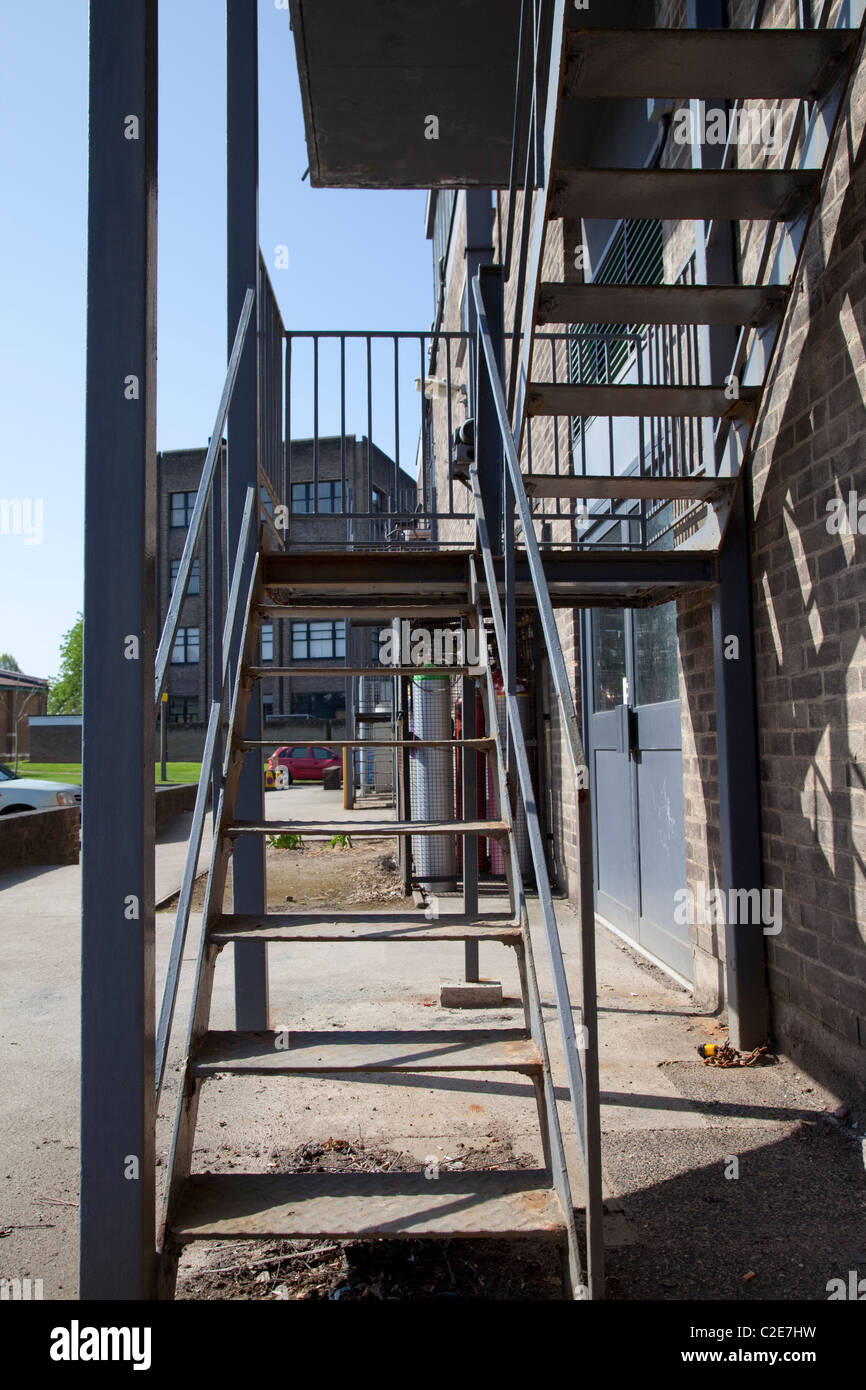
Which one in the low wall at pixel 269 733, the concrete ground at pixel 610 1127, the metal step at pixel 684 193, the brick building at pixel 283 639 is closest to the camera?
the concrete ground at pixel 610 1127

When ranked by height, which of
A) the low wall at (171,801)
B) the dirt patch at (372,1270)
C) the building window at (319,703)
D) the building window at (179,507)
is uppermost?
the building window at (179,507)

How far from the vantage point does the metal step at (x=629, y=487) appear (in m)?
4.01

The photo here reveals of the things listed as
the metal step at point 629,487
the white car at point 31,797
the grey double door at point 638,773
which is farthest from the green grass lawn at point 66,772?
the metal step at point 629,487

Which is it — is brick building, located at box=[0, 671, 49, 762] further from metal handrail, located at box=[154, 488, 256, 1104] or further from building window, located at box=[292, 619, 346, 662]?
metal handrail, located at box=[154, 488, 256, 1104]

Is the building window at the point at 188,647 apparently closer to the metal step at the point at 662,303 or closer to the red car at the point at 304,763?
the red car at the point at 304,763

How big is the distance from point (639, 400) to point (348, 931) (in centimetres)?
230

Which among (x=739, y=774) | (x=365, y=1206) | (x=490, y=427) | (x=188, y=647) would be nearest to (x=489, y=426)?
(x=490, y=427)

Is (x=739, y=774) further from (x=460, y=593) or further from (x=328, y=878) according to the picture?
(x=328, y=878)

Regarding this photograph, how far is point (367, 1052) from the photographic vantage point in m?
2.71

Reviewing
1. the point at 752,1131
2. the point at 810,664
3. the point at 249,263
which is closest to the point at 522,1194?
the point at 752,1131

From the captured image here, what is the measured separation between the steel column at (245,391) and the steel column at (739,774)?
1995mm

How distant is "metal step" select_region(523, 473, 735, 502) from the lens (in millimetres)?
4012

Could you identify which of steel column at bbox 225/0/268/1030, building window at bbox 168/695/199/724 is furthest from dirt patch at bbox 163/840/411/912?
building window at bbox 168/695/199/724
